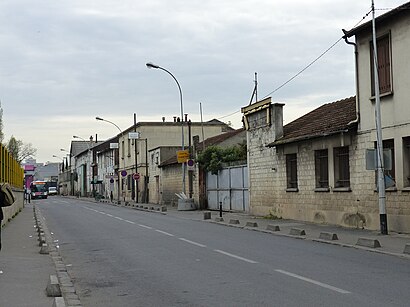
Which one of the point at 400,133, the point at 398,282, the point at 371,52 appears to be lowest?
the point at 398,282

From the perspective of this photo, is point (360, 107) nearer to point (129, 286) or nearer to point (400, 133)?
point (400, 133)

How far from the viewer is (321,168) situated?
2488cm

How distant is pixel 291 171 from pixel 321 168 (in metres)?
2.65

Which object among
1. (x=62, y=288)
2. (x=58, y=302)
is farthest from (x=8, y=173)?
(x=58, y=302)

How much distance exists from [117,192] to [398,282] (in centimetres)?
6801

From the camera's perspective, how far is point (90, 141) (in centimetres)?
11581

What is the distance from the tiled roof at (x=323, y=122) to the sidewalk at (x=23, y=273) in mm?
11299

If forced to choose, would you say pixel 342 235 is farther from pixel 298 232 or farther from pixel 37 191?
pixel 37 191

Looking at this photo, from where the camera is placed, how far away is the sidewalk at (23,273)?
9.07 m

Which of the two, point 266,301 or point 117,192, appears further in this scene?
point 117,192

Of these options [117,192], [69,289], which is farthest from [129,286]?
[117,192]

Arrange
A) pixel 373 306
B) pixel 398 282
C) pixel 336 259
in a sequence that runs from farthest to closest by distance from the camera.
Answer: pixel 336 259 < pixel 398 282 < pixel 373 306

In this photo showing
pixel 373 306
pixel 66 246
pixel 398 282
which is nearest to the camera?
pixel 373 306

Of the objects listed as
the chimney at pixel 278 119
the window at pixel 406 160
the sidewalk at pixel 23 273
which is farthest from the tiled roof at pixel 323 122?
the sidewalk at pixel 23 273
